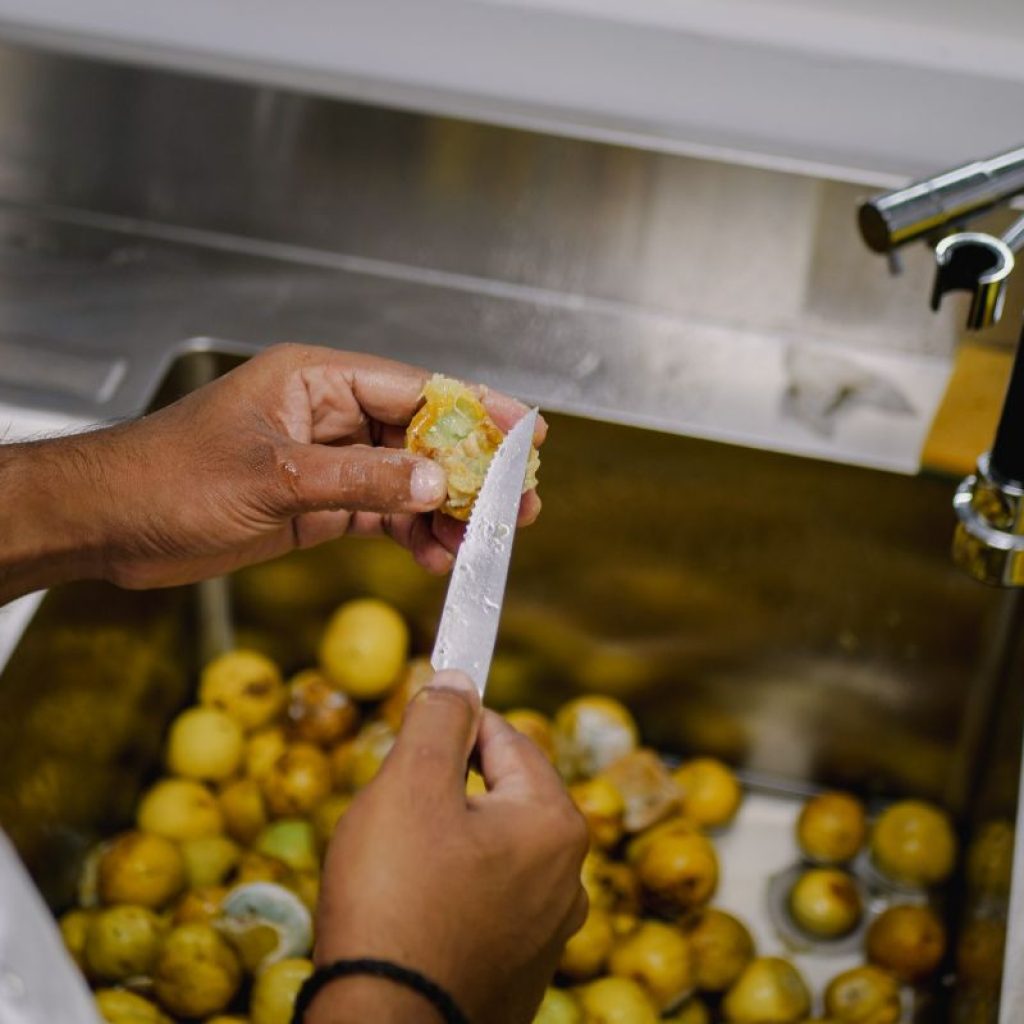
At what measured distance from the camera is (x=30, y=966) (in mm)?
717

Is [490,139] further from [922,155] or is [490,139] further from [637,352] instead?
[922,155]

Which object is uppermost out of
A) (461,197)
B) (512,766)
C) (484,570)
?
(461,197)

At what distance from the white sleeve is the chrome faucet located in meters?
0.68

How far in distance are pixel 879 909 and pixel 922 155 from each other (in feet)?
2.68

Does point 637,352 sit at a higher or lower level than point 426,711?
higher

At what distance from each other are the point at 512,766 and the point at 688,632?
659 mm

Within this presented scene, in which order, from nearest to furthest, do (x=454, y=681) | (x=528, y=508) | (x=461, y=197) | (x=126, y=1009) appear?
(x=454, y=681) < (x=528, y=508) < (x=126, y=1009) < (x=461, y=197)

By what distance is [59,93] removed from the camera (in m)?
1.55

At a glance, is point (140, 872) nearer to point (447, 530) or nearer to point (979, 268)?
point (447, 530)

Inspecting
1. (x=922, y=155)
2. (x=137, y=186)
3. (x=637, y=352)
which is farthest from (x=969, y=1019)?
(x=137, y=186)

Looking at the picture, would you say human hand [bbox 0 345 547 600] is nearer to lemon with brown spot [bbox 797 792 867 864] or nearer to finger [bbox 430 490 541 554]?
finger [bbox 430 490 541 554]

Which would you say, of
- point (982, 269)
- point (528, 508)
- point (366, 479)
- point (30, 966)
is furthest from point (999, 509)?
point (30, 966)

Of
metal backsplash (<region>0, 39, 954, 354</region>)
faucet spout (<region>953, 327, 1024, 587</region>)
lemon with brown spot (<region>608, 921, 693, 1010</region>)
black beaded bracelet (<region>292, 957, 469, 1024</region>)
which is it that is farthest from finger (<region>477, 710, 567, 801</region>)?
metal backsplash (<region>0, 39, 954, 354</region>)

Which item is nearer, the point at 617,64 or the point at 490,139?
the point at 490,139
